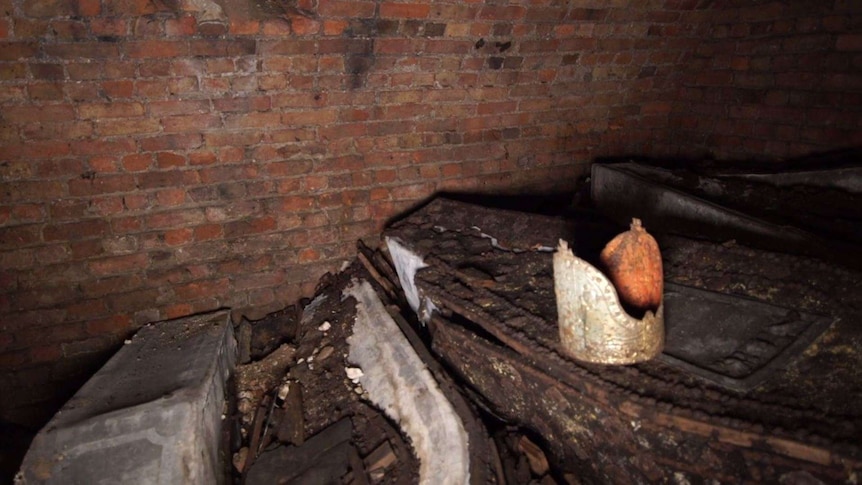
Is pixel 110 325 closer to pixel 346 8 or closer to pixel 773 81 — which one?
pixel 346 8

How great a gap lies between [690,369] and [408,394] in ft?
3.64

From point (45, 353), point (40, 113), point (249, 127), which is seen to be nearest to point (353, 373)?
point (249, 127)

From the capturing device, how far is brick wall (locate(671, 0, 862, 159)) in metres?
3.05

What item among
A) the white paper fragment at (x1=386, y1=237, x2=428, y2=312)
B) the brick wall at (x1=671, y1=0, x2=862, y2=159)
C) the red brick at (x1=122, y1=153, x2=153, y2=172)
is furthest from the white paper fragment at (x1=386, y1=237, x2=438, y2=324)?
the brick wall at (x1=671, y1=0, x2=862, y2=159)

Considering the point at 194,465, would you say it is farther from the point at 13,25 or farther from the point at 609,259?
the point at 13,25

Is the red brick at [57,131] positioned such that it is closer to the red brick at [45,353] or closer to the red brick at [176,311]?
the red brick at [176,311]

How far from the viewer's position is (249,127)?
268cm

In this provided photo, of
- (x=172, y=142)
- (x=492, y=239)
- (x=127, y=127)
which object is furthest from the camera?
(x=492, y=239)

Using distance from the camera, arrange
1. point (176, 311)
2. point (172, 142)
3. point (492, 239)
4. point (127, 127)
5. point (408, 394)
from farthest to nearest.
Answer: point (176, 311) < point (492, 239) < point (172, 142) < point (127, 127) < point (408, 394)

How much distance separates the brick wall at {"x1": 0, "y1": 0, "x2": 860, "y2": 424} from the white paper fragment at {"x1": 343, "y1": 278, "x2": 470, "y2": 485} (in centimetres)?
70

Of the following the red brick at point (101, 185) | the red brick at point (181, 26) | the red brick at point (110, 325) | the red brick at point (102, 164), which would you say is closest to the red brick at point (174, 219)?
the red brick at point (101, 185)

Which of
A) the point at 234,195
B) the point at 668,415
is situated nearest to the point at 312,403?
the point at 234,195

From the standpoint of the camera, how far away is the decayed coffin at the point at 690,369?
1399mm

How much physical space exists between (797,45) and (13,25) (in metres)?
4.27
